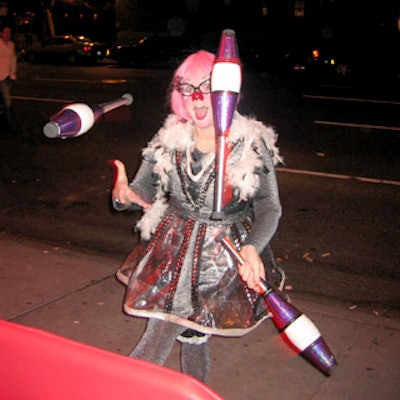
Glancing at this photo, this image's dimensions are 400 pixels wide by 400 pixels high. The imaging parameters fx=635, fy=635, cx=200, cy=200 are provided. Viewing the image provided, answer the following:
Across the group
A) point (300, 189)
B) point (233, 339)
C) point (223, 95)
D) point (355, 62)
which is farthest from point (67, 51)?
point (223, 95)

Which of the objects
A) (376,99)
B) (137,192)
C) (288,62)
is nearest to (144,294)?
(137,192)

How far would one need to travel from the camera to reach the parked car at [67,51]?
2683 centimetres

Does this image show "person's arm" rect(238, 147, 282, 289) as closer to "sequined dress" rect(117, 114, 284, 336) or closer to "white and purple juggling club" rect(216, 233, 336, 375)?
"sequined dress" rect(117, 114, 284, 336)

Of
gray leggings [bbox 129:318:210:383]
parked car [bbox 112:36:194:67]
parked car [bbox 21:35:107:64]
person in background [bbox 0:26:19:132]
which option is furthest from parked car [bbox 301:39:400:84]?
gray leggings [bbox 129:318:210:383]

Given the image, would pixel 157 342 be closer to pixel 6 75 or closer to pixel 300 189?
pixel 300 189

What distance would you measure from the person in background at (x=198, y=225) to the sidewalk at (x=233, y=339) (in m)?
0.85

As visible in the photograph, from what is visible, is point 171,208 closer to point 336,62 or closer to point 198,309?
point 198,309

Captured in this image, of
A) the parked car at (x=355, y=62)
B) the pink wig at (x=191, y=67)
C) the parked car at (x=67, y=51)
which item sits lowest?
the parked car at (x=67, y=51)

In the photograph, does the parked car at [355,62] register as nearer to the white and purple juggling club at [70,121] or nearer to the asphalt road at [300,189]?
the asphalt road at [300,189]

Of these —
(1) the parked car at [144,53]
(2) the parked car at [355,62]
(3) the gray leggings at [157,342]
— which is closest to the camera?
(3) the gray leggings at [157,342]

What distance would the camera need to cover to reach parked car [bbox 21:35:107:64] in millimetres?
26828

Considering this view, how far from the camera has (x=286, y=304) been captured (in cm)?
227

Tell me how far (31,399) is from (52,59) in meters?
27.2

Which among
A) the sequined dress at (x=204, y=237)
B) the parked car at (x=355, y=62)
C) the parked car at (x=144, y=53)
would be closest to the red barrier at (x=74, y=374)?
the sequined dress at (x=204, y=237)
